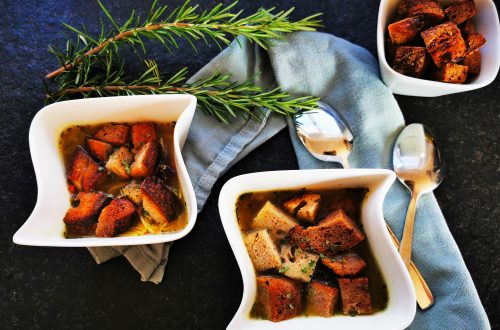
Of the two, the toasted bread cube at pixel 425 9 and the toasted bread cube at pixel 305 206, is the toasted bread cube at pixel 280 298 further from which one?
the toasted bread cube at pixel 425 9

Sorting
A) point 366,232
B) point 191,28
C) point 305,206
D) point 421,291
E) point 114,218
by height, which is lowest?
point 421,291

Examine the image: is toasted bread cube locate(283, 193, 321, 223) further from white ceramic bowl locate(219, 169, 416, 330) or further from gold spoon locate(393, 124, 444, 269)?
gold spoon locate(393, 124, 444, 269)

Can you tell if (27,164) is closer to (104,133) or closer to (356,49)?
(104,133)

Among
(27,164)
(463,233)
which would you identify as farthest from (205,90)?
(463,233)

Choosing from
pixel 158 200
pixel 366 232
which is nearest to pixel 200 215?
pixel 158 200

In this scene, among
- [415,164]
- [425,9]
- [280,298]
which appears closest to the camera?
[280,298]

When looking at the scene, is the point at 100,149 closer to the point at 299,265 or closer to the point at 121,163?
the point at 121,163
